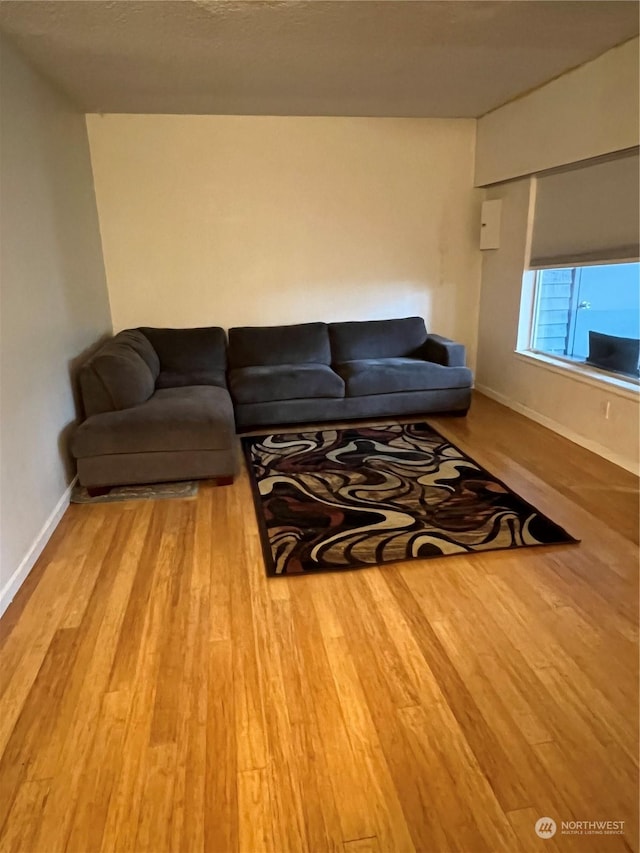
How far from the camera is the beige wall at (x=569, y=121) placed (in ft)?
10.2

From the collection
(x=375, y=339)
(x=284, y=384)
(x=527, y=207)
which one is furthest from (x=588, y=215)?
(x=284, y=384)

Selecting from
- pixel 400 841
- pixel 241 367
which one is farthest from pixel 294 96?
pixel 400 841

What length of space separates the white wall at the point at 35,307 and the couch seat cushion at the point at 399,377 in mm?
2031

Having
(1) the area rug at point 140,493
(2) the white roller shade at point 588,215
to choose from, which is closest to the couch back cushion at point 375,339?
(2) the white roller shade at point 588,215

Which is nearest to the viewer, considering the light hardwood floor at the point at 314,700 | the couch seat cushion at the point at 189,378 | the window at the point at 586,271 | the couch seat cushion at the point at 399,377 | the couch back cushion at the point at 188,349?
the light hardwood floor at the point at 314,700

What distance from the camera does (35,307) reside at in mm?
2822

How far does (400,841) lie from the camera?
4.36 ft

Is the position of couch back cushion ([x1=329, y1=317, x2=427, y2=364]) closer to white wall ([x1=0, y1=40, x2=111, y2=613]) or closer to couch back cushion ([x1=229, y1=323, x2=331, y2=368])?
couch back cushion ([x1=229, y1=323, x2=331, y2=368])

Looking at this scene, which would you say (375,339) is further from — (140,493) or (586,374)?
(140,493)

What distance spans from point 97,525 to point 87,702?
127 centimetres

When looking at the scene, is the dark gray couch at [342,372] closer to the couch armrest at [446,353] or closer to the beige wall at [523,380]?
the couch armrest at [446,353]

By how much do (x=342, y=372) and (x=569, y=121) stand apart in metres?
2.32

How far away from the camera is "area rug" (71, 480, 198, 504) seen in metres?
3.16

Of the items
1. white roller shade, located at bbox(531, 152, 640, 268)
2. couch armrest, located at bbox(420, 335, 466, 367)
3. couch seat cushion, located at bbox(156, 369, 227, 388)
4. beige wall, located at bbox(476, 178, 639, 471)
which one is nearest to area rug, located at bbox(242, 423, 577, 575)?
couch seat cushion, located at bbox(156, 369, 227, 388)
